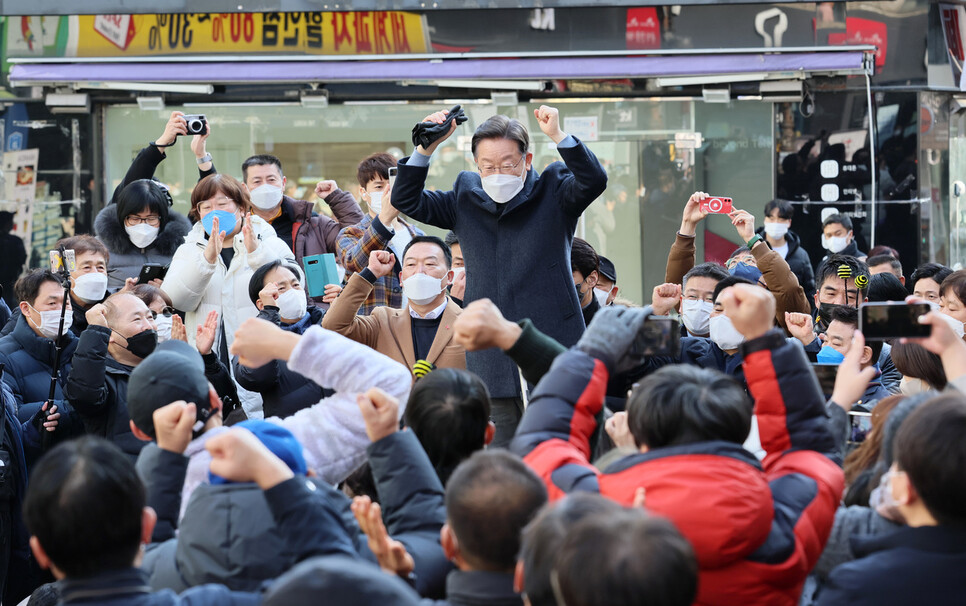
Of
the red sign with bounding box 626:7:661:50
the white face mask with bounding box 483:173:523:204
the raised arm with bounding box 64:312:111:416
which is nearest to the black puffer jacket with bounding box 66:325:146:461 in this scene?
the raised arm with bounding box 64:312:111:416

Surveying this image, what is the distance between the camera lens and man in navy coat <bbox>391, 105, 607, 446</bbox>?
16.0 feet

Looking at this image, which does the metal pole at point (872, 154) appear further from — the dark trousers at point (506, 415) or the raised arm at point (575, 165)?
the dark trousers at point (506, 415)

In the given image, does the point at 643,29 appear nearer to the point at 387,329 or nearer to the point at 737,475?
the point at 387,329

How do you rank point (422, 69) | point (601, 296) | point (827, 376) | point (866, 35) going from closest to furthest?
point (827, 376) → point (601, 296) → point (422, 69) → point (866, 35)

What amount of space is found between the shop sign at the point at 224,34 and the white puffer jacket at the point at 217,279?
5033mm

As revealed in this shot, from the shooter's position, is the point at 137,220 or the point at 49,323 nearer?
the point at 49,323

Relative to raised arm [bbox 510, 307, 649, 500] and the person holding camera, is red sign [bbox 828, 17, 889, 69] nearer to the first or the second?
the person holding camera

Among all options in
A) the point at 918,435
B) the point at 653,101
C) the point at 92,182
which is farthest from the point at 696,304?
the point at 92,182

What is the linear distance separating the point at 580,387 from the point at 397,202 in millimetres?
2375

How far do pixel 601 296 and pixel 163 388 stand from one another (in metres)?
3.65

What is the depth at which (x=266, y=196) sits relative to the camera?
7207mm

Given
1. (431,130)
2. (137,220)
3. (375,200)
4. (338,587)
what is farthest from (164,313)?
(338,587)

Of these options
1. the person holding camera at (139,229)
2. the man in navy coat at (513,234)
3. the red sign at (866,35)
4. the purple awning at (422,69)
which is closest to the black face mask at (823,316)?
the man in navy coat at (513,234)

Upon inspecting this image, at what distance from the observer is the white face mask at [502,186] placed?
15.9 ft
